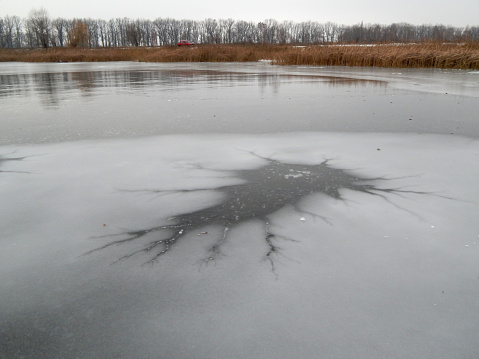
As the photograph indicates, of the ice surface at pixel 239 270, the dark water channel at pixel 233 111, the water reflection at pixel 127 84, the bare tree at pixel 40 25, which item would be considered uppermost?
the bare tree at pixel 40 25

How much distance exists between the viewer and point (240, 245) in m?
2.52

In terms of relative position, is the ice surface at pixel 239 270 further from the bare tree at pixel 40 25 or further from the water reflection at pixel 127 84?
the bare tree at pixel 40 25

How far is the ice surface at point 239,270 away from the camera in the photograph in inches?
67.3

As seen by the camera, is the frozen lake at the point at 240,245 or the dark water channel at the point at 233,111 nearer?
the frozen lake at the point at 240,245

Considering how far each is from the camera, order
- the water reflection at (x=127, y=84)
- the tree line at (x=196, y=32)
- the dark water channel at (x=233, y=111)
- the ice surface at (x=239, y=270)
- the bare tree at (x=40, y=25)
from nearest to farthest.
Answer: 1. the ice surface at (x=239, y=270)
2. the dark water channel at (x=233, y=111)
3. the water reflection at (x=127, y=84)
4. the bare tree at (x=40, y=25)
5. the tree line at (x=196, y=32)

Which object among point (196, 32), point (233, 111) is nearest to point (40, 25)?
point (196, 32)

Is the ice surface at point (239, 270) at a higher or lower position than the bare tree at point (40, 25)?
lower

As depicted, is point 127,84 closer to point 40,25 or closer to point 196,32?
point 40,25

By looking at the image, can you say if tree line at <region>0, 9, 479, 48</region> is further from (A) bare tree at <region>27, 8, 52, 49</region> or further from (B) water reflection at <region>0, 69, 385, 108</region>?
(B) water reflection at <region>0, 69, 385, 108</region>

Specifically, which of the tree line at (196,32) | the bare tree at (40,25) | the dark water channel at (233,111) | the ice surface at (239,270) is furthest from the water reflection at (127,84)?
the tree line at (196,32)

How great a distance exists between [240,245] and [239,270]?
1.01ft

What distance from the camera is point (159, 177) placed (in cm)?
387

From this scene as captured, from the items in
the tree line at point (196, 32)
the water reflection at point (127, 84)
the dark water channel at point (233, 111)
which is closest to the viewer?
the dark water channel at point (233, 111)

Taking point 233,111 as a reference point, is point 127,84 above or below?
above
